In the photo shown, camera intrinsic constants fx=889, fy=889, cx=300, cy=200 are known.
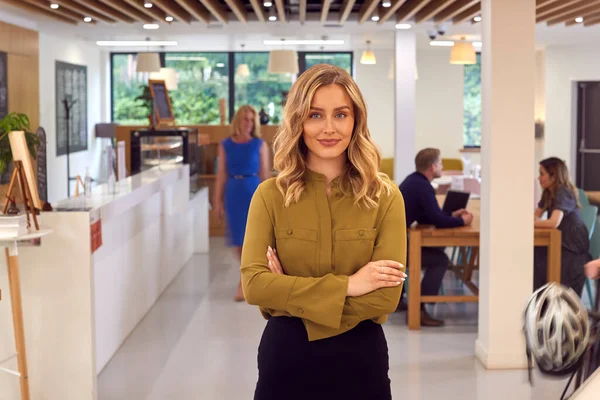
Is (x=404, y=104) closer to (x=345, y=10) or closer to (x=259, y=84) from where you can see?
(x=345, y=10)

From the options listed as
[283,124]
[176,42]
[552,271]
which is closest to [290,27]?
[176,42]

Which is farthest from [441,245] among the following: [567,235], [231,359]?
[231,359]

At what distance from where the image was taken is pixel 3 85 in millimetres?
10664

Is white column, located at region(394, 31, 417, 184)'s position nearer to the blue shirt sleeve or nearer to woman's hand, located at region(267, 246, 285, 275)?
the blue shirt sleeve

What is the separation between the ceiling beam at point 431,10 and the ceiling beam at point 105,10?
318 centimetres

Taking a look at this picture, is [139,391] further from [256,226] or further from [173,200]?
[173,200]

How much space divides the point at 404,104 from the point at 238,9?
3175 mm

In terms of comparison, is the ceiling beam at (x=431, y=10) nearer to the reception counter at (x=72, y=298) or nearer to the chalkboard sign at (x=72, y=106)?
the reception counter at (x=72, y=298)

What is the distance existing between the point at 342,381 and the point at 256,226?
1.54ft

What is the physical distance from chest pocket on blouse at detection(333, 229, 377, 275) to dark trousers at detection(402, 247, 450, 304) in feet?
16.4

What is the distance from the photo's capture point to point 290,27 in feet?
35.3

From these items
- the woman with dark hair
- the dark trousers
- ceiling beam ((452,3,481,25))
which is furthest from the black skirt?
ceiling beam ((452,3,481,25))

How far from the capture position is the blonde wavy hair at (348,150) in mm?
2342

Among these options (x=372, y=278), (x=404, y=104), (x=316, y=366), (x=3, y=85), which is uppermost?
(x=3, y=85)
